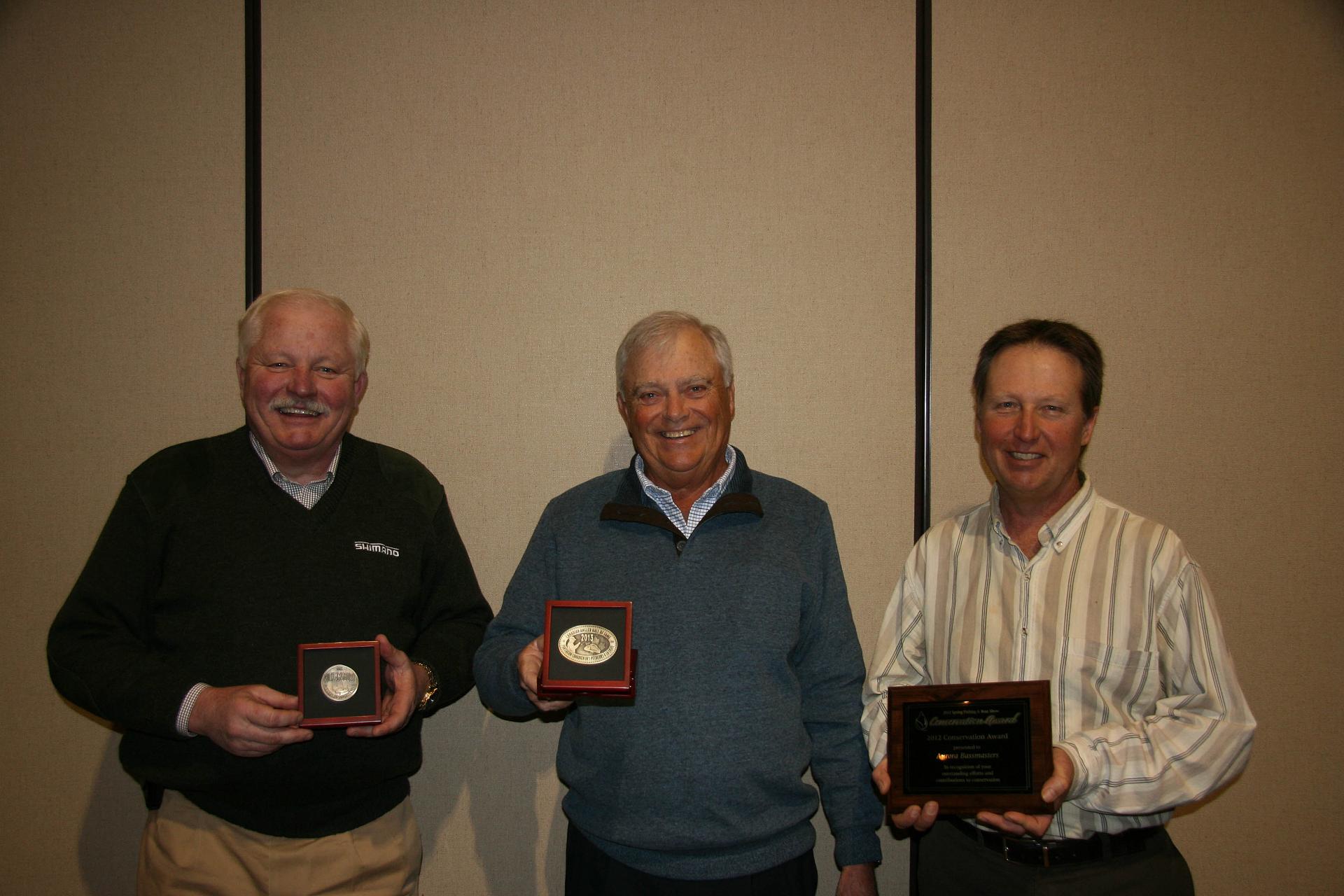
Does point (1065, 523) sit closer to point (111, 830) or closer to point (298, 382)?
point (298, 382)

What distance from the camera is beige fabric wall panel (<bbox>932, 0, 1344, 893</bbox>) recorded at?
2555 millimetres

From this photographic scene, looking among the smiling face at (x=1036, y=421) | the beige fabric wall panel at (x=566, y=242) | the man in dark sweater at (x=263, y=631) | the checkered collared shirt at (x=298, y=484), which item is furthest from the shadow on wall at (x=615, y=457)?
the smiling face at (x=1036, y=421)

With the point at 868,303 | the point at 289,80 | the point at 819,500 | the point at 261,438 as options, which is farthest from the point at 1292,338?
the point at 289,80

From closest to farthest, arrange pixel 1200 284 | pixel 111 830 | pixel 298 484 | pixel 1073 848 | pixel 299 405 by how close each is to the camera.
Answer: pixel 1073 848, pixel 299 405, pixel 298 484, pixel 111 830, pixel 1200 284

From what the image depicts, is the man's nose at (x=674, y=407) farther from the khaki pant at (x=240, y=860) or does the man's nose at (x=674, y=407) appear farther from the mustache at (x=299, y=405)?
the khaki pant at (x=240, y=860)

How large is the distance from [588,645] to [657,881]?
1.94ft

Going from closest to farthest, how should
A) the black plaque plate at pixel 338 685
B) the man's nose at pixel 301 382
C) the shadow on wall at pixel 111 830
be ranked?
the black plaque plate at pixel 338 685 → the man's nose at pixel 301 382 → the shadow on wall at pixel 111 830

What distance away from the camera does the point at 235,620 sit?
188cm

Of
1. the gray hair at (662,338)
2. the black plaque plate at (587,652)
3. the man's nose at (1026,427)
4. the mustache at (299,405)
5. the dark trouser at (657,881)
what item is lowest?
the dark trouser at (657,881)

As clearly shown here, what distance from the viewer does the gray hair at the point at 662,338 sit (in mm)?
2021

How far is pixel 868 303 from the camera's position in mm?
2557

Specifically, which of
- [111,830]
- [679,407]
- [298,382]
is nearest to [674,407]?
[679,407]

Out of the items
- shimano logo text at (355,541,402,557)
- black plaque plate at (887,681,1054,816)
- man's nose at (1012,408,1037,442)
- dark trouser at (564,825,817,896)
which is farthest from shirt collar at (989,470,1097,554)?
shimano logo text at (355,541,402,557)

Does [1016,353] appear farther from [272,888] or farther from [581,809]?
[272,888]
